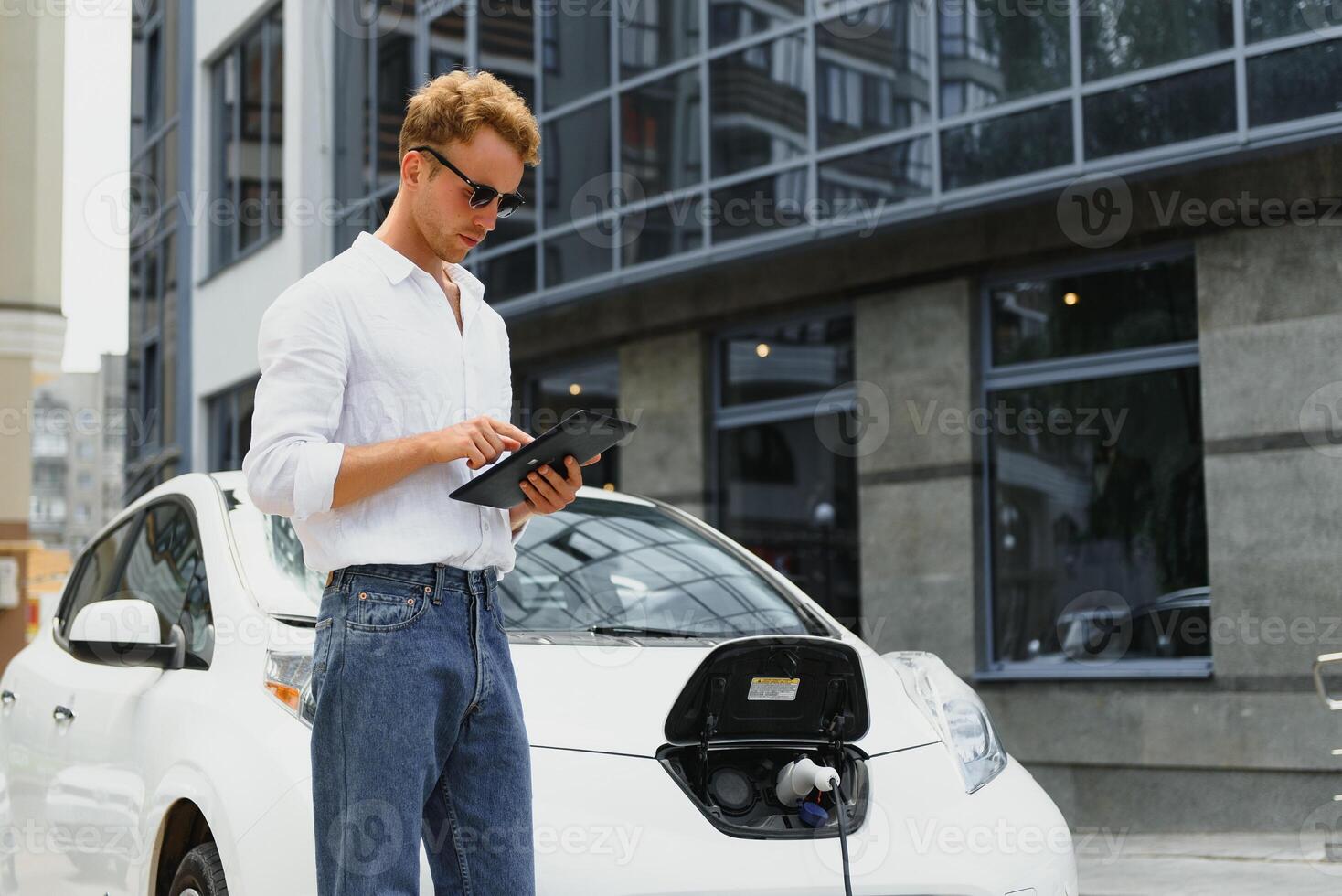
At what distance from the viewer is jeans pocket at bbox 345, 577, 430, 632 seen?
250 centimetres

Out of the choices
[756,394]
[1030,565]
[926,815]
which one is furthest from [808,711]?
[756,394]

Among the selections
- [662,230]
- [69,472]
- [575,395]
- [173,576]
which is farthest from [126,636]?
[69,472]

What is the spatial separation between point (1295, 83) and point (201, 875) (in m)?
7.12

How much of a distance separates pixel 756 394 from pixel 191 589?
804 centimetres

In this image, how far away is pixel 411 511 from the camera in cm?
256

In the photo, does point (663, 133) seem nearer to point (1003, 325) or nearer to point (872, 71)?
point (872, 71)

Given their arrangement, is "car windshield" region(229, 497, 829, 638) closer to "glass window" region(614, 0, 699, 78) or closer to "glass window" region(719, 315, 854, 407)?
"glass window" region(719, 315, 854, 407)

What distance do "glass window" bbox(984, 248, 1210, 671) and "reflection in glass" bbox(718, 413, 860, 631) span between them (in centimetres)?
126

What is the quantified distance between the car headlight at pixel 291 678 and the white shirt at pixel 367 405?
898 millimetres

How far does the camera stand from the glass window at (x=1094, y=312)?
9.44 m

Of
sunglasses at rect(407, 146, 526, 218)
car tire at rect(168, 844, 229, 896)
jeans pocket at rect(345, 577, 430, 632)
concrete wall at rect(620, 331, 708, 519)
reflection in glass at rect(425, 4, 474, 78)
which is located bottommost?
car tire at rect(168, 844, 229, 896)

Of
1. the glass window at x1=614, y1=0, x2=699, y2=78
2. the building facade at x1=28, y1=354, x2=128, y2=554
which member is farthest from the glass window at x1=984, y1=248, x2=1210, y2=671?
the building facade at x1=28, y1=354, x2=128, y2=554

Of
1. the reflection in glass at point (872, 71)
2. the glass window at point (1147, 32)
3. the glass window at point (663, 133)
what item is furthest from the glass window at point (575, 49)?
the glass window at point (1147, 32)

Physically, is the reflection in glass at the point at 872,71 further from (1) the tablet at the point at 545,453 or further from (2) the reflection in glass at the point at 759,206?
(1) the tablet at the point at 545,453
